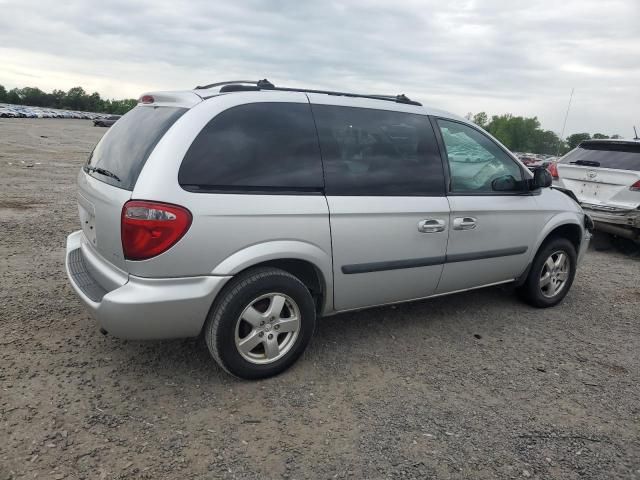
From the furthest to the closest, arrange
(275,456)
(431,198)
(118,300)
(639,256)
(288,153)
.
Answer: (639,256)
(431,198)
(288,153)
(118,300)
(275,456)

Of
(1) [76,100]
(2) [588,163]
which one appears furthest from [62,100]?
(2) [588,163]

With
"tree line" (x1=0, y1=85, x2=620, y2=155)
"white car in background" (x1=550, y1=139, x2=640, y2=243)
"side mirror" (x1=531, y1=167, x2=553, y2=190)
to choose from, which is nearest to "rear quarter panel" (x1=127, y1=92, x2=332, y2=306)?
"side mirror" (x1=531, y1=167, x2=553, y2=190)

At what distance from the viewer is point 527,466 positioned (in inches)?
97.7

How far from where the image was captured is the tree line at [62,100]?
13412cm

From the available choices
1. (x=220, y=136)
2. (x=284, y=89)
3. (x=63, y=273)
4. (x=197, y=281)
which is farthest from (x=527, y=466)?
(x=63, y=273)

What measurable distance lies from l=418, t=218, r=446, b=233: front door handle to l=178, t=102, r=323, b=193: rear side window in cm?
84

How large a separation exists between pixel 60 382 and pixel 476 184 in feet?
10.5

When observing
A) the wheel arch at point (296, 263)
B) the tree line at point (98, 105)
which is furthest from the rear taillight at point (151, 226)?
the tree line at point (98, 105)

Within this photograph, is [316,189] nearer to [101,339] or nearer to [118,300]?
[118,300]

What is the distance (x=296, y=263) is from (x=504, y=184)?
6.60 feet

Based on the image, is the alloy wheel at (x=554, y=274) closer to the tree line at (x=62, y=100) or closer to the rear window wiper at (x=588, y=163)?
the rear window wiper at (x=588, y=163)

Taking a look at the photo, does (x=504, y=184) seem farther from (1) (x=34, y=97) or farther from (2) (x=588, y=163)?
(1) (x=34, y=97)

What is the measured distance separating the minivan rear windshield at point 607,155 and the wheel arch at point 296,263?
559cm

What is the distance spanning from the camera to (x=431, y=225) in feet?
11.6
